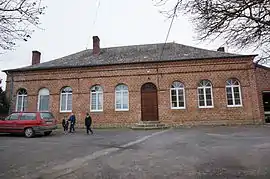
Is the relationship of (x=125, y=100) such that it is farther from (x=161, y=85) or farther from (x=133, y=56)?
(x=133, y=56)

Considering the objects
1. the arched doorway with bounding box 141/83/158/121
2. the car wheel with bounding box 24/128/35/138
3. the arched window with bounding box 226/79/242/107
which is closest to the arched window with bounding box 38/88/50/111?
the car wheel with bounding box 24/128/35/138

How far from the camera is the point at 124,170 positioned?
17.4ft

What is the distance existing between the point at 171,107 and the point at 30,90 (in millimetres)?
12762

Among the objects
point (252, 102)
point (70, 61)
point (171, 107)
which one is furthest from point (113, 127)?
point (252, 102)

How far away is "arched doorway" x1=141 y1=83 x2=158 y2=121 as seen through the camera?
1806 centimetres

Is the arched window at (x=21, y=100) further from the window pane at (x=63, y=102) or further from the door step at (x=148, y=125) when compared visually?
the door step at (x=148, y=125)

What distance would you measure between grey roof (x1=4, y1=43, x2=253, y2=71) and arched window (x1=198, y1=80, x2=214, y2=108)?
7.28ft

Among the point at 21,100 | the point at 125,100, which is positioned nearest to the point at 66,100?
the point at 21,100

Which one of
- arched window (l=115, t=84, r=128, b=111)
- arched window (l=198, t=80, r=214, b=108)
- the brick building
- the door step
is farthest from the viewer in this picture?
arched window (l=115, t=84, r=128, b=111)

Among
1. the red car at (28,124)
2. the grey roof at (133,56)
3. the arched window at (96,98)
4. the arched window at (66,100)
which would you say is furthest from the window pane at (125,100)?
the red car at (28,124)

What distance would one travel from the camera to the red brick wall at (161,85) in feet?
56.3

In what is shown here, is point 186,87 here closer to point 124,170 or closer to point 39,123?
point 39,123

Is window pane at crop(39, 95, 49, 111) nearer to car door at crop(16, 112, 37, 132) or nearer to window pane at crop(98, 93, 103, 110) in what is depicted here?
window pane at crop(98, 93, 103, 110)

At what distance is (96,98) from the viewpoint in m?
18.9
